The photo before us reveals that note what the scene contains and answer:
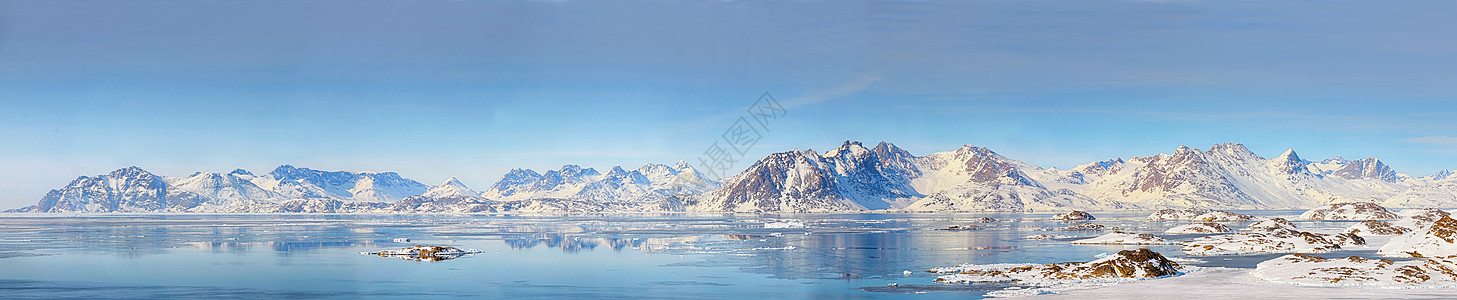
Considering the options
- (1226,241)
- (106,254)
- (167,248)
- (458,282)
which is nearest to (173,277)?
(458,282)

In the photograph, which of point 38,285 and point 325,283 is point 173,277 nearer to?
point 38,285

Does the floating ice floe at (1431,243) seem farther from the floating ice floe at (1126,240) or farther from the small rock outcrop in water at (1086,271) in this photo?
the small rock outcrop in water at (1086,271)

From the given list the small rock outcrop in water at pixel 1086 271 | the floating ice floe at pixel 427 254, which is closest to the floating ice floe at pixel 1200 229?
the small rock outcrop in water at pixel 1086 271

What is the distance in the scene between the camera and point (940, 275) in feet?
181

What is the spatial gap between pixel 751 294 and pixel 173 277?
3522 cm

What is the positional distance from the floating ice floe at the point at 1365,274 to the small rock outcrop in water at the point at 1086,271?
534 cm

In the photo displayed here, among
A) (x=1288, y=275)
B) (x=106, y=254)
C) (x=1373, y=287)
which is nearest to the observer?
(x=1373, y=287)

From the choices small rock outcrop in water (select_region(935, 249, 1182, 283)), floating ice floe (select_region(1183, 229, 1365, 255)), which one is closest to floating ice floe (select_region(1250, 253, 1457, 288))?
small rock outcrop in water (select_region(935, 249, 1182, 283))

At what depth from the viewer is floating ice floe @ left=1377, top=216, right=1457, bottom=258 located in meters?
68.9

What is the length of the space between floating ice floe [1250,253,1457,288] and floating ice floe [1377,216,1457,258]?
19.9 meters

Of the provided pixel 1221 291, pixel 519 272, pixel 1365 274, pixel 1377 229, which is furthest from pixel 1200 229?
pixel 519 272

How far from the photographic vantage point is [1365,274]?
48.2 meters

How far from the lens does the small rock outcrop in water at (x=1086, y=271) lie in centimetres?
5084

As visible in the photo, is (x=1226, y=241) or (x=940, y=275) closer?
(x=940, y=275)
